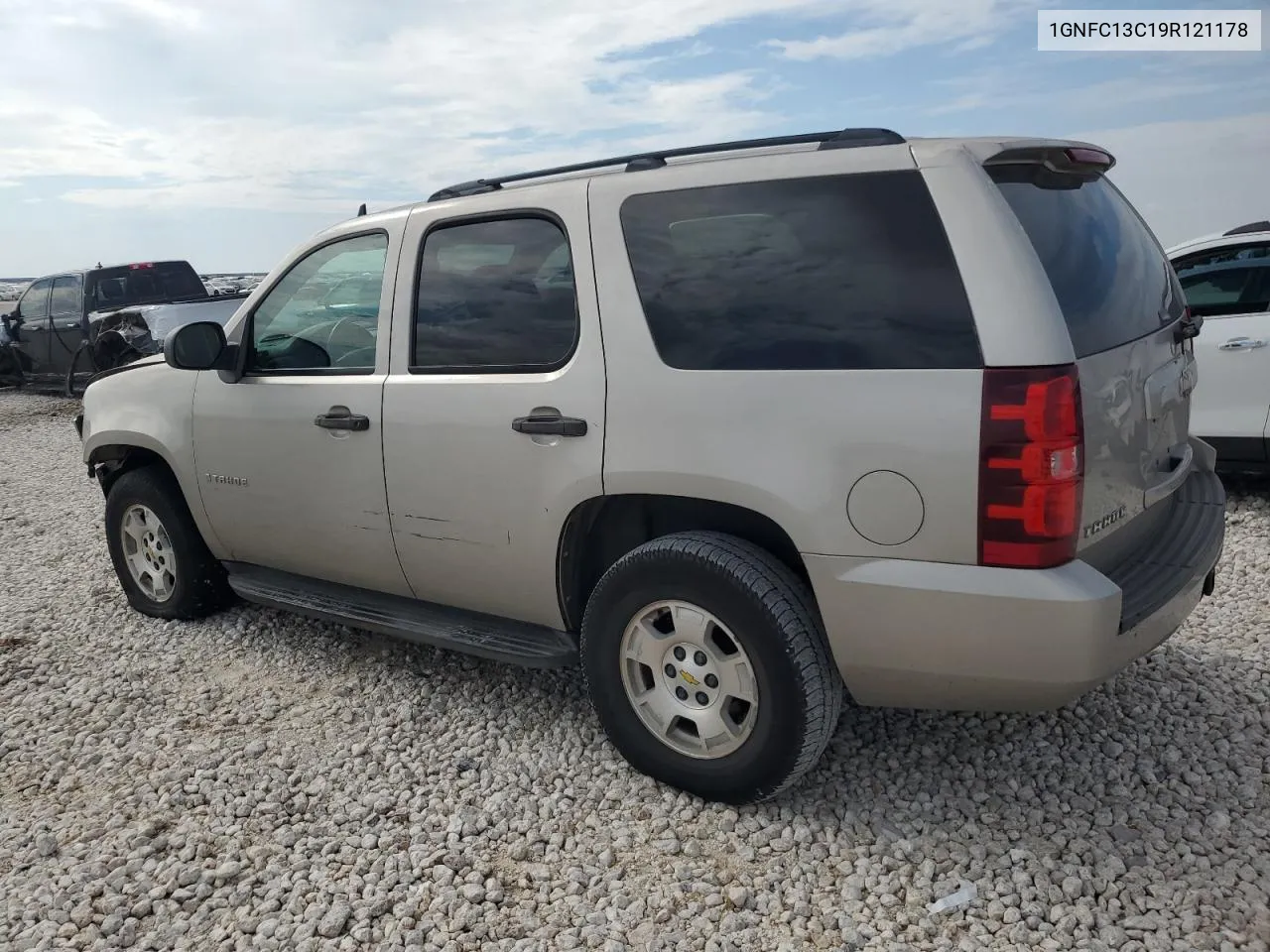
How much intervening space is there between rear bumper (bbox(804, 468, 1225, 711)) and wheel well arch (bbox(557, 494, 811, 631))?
0.31 meters

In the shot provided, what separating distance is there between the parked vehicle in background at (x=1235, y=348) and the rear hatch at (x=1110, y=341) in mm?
2905

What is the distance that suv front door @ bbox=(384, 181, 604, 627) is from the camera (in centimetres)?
304

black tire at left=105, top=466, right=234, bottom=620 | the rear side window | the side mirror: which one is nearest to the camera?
the rear side window

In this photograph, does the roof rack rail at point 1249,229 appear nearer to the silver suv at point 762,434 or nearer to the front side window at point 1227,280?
the front side window at point 1227,280

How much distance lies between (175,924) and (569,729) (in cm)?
139

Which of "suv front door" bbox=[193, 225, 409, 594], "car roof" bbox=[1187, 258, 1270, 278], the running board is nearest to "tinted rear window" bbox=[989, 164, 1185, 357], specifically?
the running board

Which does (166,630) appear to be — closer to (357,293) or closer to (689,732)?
(357,293)

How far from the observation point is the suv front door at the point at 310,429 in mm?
3596

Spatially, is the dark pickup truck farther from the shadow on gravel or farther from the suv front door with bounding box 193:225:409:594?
the shadow on gravel

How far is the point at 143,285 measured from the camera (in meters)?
13.4

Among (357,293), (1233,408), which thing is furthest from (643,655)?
(1233,408)

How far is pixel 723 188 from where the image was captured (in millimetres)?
2807

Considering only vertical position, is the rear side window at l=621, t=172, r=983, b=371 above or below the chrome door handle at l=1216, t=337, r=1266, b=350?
above

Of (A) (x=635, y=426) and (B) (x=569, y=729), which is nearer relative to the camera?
(A) (x=635, y=426)
